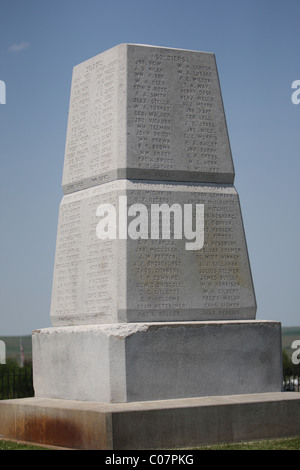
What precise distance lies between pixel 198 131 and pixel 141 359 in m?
3.30

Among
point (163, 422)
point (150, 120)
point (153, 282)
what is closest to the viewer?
point (163, 422)

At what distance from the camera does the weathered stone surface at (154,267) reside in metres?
11.7

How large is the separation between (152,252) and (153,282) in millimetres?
389

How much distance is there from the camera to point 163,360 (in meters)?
11.5

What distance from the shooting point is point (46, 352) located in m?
12.9

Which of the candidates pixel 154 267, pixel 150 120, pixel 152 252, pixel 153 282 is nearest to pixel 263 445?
pixel 153 282

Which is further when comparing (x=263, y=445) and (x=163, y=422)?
(x=263, y=445)

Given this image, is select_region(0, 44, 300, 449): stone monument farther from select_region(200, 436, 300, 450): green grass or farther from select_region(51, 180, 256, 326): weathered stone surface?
select_region(200, 436, 300, 450): green grass

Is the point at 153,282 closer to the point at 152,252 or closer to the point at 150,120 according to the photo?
the point at 152,252

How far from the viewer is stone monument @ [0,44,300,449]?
11.3 m

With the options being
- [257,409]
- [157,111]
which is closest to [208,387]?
[257,409]

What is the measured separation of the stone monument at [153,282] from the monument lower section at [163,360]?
0.05 feet
